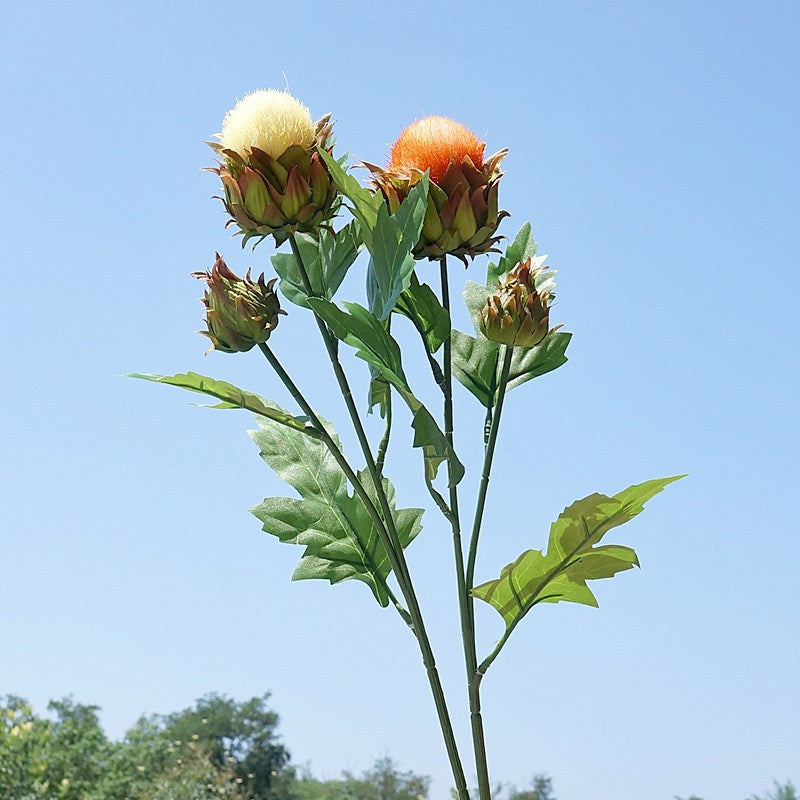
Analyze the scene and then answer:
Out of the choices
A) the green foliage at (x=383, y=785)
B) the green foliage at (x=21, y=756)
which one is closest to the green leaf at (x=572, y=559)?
the green foliage at (x=21, y=756)

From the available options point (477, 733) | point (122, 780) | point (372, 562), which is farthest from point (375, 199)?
point (122, 780)

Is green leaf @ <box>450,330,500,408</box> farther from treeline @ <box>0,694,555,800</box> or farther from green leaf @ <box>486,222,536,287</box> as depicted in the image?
treeline @ <box>0,694,555,800</box>

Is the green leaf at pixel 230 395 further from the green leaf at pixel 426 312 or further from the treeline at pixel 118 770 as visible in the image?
the treeline at pixel 118 770

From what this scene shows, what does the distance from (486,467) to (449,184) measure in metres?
0.42

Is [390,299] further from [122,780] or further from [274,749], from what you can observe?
[274,749]

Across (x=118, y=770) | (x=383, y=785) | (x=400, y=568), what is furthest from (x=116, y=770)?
(x=400, y=568)

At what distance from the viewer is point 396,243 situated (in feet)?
4.63

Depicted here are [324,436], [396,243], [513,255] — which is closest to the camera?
[396,243]

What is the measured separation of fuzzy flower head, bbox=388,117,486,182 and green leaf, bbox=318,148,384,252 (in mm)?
82

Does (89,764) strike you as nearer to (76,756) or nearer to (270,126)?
(76,756)

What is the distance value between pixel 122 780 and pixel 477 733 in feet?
20.1

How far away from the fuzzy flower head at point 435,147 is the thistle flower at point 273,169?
12 centimetres

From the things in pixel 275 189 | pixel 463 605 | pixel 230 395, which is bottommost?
pixel 463 605

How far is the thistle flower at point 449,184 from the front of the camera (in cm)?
147
